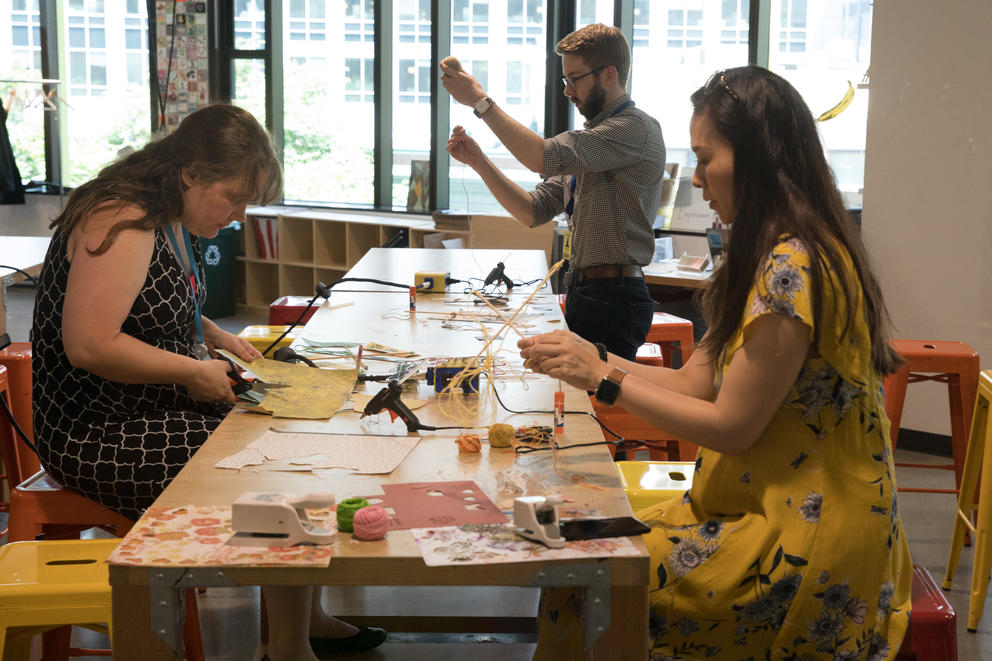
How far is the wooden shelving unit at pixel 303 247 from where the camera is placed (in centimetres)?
688

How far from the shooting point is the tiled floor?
2617 mm

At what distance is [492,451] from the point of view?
1.80 m

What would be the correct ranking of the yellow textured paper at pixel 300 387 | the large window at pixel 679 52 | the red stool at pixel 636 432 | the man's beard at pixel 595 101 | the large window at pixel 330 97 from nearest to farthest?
the yellow textured paper at pixel 300 387
the red stool at pixel 636 432
the man's beard at pixel 595 101
the large window at pixel 679 52
the large window at pixel 330 97

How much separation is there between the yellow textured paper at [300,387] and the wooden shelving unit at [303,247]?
440 cm

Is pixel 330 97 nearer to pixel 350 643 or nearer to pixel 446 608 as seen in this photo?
pixel 446 608

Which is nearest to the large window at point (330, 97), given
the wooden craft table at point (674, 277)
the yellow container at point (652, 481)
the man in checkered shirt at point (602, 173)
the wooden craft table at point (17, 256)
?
the wooden craft table at point (674, 277)

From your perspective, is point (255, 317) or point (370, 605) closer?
point (370, 605)

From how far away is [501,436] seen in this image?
181cm

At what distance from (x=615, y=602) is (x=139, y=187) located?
1.42 meters

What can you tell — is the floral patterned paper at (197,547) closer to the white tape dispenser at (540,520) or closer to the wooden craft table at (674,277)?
the white tape dispenser at (540,520)

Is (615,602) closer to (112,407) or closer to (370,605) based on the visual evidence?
(112,407)

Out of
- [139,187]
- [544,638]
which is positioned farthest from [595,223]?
[544,638]

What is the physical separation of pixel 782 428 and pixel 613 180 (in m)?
1.71

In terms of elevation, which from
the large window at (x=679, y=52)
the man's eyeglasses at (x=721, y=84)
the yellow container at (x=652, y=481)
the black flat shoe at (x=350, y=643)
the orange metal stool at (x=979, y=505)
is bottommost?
the black flat shoe at (x=350, y=643)
